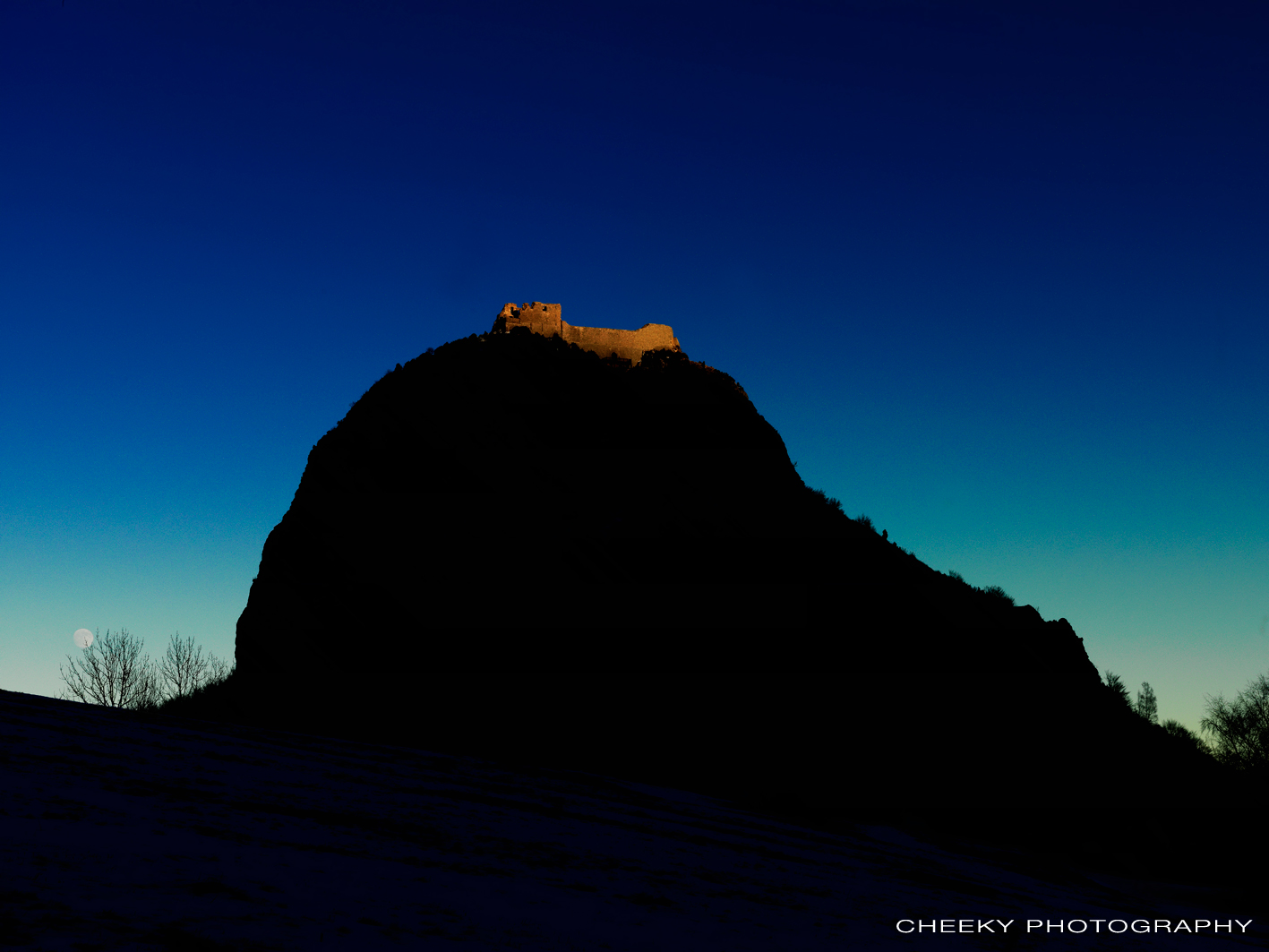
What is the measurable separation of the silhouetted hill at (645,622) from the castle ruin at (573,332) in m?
0.99

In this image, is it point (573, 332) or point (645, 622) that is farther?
point (573, 332)

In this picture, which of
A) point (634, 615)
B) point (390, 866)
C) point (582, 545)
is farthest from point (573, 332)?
point (390, 866)

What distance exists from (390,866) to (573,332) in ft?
136

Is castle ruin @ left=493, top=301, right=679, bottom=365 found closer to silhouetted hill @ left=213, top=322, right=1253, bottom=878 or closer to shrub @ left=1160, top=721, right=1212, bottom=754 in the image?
silhouetted hill @ left=213, top=322, right=1253, bottom=878

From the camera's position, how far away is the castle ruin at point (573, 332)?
43.4 metres

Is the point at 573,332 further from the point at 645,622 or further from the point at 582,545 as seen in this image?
the point at 645,622

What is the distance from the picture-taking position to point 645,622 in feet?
104

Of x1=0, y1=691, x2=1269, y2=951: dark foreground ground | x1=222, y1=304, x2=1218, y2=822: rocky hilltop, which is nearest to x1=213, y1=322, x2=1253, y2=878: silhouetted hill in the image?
x1=222, y1=304, x2=1218, y2=822: rocky hilltop

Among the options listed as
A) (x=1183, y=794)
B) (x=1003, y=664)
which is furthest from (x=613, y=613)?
(x=1183, y=794)

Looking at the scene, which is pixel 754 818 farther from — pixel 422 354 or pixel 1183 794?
pixel 422 354

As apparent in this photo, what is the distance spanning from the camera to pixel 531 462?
39.4 metres

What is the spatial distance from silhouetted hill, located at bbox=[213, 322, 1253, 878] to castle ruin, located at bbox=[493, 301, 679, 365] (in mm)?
987

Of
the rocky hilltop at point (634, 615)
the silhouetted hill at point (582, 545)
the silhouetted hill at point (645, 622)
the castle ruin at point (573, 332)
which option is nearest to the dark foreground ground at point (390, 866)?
the silhouetted hill at point (645, 622)

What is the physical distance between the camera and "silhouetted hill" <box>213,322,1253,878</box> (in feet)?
84.9
